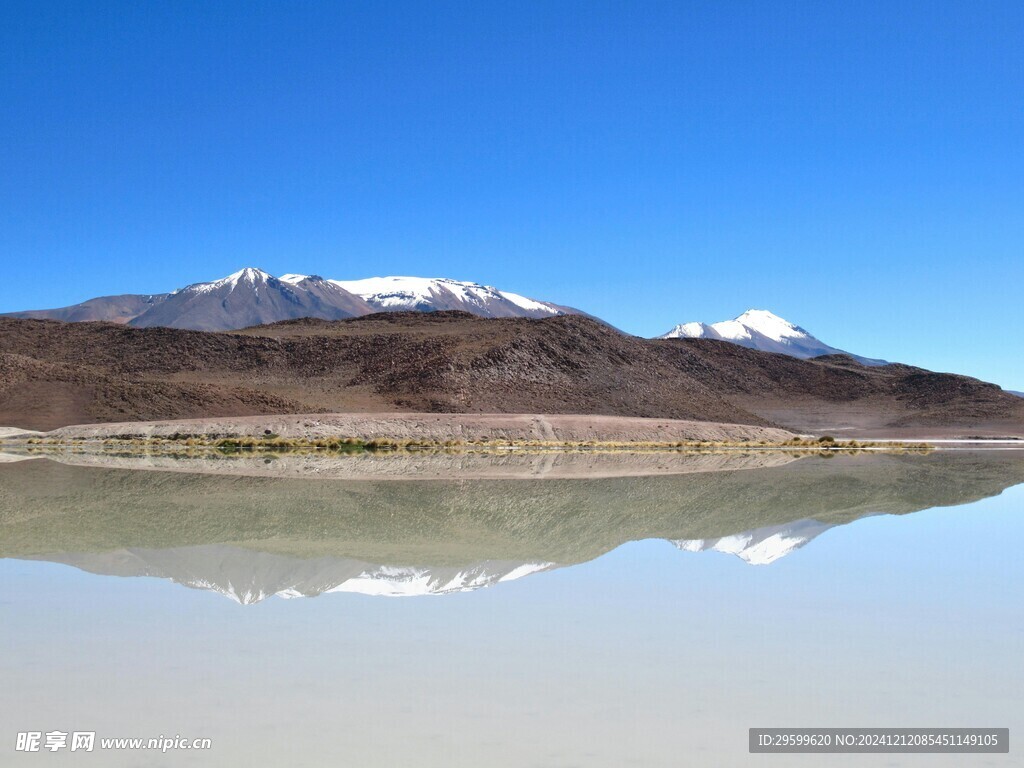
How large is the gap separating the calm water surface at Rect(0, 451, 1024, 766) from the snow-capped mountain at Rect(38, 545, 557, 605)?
6 cm

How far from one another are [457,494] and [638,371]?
54759mm

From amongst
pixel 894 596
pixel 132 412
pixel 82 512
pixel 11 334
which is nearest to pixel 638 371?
pixel 132 412

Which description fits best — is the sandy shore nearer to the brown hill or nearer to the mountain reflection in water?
the brown hill

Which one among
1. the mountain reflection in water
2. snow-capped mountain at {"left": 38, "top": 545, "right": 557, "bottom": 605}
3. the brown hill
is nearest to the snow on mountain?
the mountain reflection in water

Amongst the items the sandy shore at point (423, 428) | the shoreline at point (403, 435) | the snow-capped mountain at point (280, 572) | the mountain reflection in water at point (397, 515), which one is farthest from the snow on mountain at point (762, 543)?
the sandy shore at point (423, 428)

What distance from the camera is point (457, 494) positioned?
74.1 ft

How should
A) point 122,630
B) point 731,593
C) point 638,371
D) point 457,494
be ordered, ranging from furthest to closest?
point 638,371 < point 457,494 < point 731,593 < point 122,630

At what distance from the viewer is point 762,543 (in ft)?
47.6

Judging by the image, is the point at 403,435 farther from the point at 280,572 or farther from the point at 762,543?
the point at 280,572

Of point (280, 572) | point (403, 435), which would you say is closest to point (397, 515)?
point (280, 572)

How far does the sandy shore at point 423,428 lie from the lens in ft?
161

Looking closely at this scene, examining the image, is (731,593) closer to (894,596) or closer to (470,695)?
(894,596)

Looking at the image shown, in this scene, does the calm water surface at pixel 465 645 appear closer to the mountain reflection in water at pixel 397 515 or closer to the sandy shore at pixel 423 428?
the mountain reflection in water at pixel 397 515

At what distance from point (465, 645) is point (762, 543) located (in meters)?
7.96
